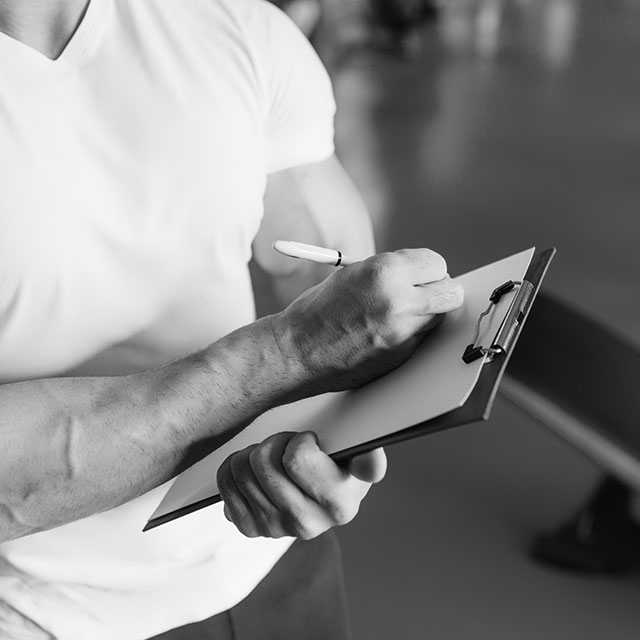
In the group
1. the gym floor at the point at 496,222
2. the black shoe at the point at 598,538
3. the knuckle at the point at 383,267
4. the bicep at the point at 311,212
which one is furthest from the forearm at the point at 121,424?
the black shoe at the point at 598,538

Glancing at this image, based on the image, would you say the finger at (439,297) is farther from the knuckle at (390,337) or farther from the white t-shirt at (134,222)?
the white t-shirt at (134,222)

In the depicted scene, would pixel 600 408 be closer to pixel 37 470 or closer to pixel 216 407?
pixel 216 407

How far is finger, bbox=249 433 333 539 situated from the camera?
69 cm

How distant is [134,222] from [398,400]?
1.04 ft

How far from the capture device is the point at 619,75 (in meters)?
4.77

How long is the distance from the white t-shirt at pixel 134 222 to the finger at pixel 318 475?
25 centimetres

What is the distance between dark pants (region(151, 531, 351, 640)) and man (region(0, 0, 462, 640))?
42 mm

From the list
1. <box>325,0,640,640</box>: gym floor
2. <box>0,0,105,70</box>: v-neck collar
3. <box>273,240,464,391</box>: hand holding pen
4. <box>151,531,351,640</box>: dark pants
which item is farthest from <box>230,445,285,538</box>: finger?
<box>325,0,640,640</box>: gym floor

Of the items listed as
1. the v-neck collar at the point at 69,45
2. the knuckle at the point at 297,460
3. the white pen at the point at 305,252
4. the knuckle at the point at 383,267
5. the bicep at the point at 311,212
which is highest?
the v-neck collar at the point at 69,45

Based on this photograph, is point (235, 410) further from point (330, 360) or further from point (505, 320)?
point (505, 320)

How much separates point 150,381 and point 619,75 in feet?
15.1

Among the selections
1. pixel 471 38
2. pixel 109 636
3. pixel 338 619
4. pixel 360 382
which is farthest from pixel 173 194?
pixel 471 38

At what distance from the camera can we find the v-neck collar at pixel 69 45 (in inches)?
30.4

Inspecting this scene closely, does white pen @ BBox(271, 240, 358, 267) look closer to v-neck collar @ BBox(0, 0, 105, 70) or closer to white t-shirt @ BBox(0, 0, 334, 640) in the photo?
white t-shirt @ BBox(0, 0, 334, 640)
